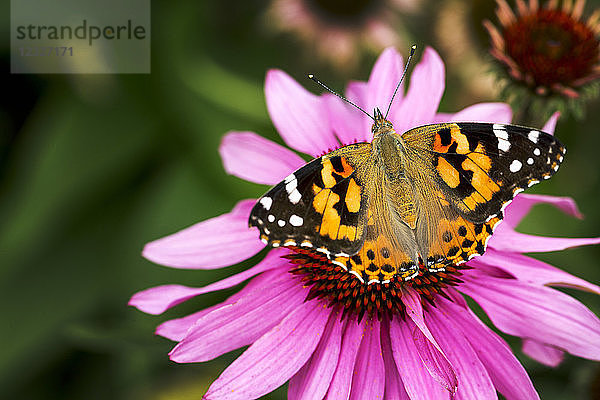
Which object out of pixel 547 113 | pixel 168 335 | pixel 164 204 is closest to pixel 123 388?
pixel 164 204

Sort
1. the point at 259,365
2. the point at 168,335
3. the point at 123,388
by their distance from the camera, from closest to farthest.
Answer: the point at 259,365
the point at 168,335
the point at 123,388

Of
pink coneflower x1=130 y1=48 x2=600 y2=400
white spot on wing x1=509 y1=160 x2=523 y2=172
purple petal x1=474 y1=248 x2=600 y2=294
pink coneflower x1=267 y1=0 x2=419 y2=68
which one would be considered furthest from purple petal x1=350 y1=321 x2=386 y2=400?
pink coneflower x1=267 y1=0 x2=419 y2=68

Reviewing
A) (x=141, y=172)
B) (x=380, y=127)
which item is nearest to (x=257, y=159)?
(x=380, y=127)

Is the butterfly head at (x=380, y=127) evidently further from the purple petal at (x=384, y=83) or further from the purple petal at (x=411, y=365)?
the purple petal at (x=411, y=365)

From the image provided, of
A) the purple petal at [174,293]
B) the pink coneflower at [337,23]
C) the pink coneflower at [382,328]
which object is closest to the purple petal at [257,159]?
the pink coneflower at [382,328]

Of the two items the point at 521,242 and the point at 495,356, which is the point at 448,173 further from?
the point at 495,356

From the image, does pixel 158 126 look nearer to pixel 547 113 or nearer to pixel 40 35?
pixel 40 35
